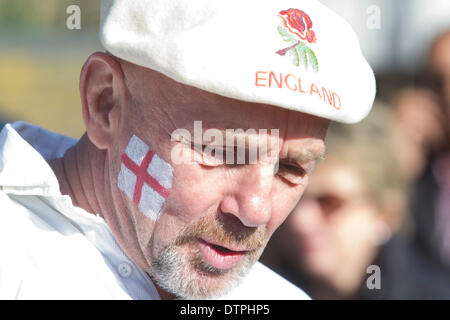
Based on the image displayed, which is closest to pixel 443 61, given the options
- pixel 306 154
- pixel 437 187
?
pixel 437 187

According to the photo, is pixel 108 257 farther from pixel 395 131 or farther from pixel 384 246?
pixel 395 131

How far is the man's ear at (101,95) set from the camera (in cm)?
235

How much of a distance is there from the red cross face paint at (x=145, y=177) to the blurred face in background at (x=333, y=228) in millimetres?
1704

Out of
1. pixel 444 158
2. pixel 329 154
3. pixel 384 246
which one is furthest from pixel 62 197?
pixel 444 158

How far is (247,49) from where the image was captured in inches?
Answer: 81.4

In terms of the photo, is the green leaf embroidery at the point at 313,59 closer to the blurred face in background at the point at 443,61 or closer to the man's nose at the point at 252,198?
the man's nose at the point at 252,198

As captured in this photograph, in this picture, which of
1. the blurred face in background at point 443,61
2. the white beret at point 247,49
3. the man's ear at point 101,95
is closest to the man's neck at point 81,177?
the man's ear at point 101,95

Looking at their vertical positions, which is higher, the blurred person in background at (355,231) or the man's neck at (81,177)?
the man's neck at (81,177)

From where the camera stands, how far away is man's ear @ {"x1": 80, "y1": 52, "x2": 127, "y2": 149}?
235 centimetres

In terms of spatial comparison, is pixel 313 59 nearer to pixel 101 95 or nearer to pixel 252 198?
pixel 252 198

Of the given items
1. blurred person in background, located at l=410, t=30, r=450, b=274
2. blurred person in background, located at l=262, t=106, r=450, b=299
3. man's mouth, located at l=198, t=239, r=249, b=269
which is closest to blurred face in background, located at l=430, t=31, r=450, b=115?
blurred person in background, located at l=410, t=30, r=450, b=274

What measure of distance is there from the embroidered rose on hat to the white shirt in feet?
2.73

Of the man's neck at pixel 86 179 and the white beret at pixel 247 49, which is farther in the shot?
the man's neck at pixel 86 179

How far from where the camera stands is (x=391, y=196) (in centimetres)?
440
